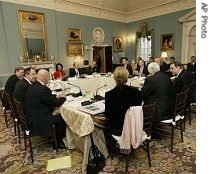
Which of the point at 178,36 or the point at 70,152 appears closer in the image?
the point at 70,152

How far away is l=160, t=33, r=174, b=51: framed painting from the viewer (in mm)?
8527

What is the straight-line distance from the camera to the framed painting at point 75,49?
790 cm

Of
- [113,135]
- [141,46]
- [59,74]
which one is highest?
[141,46]

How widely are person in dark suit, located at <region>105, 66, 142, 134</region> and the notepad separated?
2.67 feet

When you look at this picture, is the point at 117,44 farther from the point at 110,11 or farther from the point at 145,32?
the point at 110,11

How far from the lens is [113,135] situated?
2.15m

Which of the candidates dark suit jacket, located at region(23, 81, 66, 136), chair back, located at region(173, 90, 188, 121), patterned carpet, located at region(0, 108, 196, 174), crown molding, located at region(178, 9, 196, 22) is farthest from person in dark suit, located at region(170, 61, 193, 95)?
crown molding, located at region(178, 9, 196, 22)

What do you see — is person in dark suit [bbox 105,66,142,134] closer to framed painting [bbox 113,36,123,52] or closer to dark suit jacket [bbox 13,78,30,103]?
dark suit jacket [bbox 13,78,30,103]

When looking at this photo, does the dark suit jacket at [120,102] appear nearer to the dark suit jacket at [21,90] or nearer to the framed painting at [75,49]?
the dark suit jacket at [21,90]

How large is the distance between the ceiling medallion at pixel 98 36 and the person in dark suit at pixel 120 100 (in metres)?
7.14

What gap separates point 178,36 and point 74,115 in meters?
7.63
